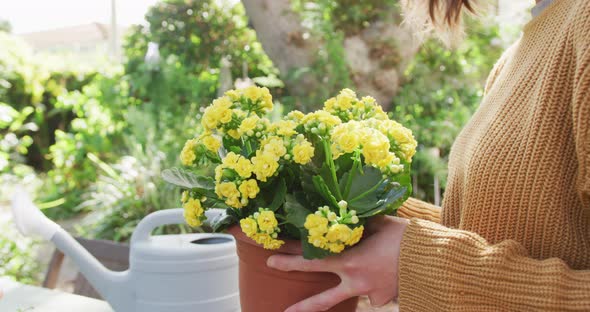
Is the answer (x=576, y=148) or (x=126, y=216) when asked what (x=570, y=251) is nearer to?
(x=576, y=148)

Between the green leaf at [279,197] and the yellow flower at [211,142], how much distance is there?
0.39 feet

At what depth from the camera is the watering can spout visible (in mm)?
1080

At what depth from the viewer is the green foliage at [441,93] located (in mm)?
3547

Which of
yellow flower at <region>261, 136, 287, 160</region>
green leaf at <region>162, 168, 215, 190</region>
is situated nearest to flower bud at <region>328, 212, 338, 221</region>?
yellow flower at <region>261, 136, 287, 160</region>

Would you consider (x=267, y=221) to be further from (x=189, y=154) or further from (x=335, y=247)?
(x=189, y=154)

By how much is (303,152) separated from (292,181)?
3.3 inches

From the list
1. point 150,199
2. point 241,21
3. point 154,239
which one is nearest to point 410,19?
point 154,239

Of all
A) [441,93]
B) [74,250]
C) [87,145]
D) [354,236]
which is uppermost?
[354,236]

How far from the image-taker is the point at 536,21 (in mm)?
895

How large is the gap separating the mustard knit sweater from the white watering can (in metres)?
0.40

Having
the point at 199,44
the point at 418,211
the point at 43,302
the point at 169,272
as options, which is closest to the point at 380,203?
the point at 418,211

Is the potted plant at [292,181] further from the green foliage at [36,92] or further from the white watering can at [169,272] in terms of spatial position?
the green foliage at [36,92]

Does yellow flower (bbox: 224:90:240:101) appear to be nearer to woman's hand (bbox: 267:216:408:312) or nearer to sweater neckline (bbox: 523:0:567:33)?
woman's hand (bbox: 267:216:408:312)

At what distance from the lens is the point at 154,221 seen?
1041mm
